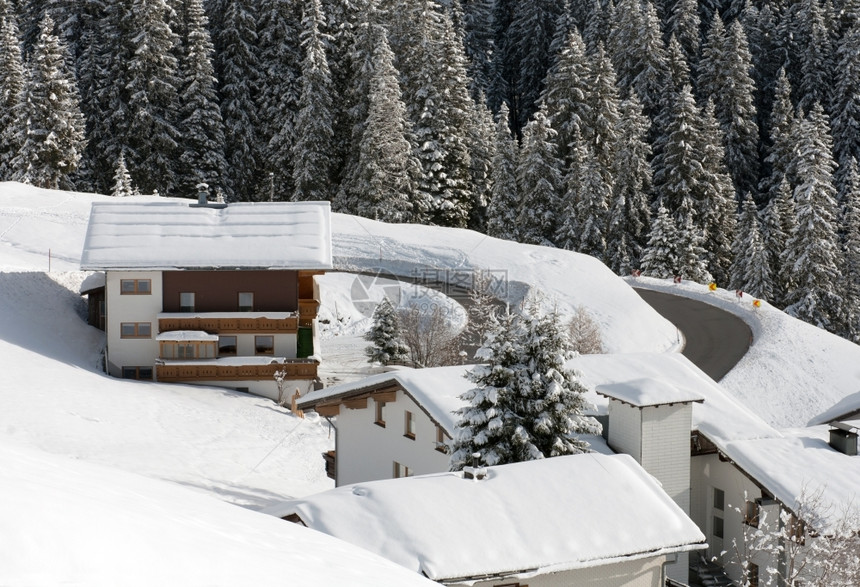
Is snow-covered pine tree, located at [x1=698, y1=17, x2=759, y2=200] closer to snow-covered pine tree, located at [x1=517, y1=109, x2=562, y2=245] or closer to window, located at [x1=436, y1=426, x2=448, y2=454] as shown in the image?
snow-covered pine tree, located at [x1=517, y1=109, x2=562, y2=245]

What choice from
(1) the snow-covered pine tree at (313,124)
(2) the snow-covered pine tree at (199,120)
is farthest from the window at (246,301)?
(2) the snow-covered pine tree at (199,120)

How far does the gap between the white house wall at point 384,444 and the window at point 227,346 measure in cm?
1567


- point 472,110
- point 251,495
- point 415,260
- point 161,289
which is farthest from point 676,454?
point 472,110

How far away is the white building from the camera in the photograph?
43844mm

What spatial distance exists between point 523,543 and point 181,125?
72350 millimetres

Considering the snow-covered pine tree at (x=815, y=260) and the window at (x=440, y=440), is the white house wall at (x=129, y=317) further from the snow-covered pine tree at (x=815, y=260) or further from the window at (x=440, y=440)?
the snow-covered pine tree at (x=815, y=260)

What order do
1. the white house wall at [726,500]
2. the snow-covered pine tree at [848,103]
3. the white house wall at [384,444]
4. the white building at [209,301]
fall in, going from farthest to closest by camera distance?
the snow-covered pine tree at [848,103]
the white building at [209,301]
the white house wall at [384,444]
the white house wall at [726,500]

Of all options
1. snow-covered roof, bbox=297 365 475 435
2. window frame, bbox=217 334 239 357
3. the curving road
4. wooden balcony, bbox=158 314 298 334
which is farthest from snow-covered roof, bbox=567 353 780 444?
the curving road

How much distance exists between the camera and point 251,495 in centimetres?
3036

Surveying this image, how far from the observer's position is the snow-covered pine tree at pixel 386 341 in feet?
152

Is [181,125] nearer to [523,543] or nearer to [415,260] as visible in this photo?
[415,260]

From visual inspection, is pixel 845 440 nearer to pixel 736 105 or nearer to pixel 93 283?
pixel 93 283

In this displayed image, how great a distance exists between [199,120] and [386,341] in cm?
4354

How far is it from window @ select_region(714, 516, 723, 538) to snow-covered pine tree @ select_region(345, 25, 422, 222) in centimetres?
5236
